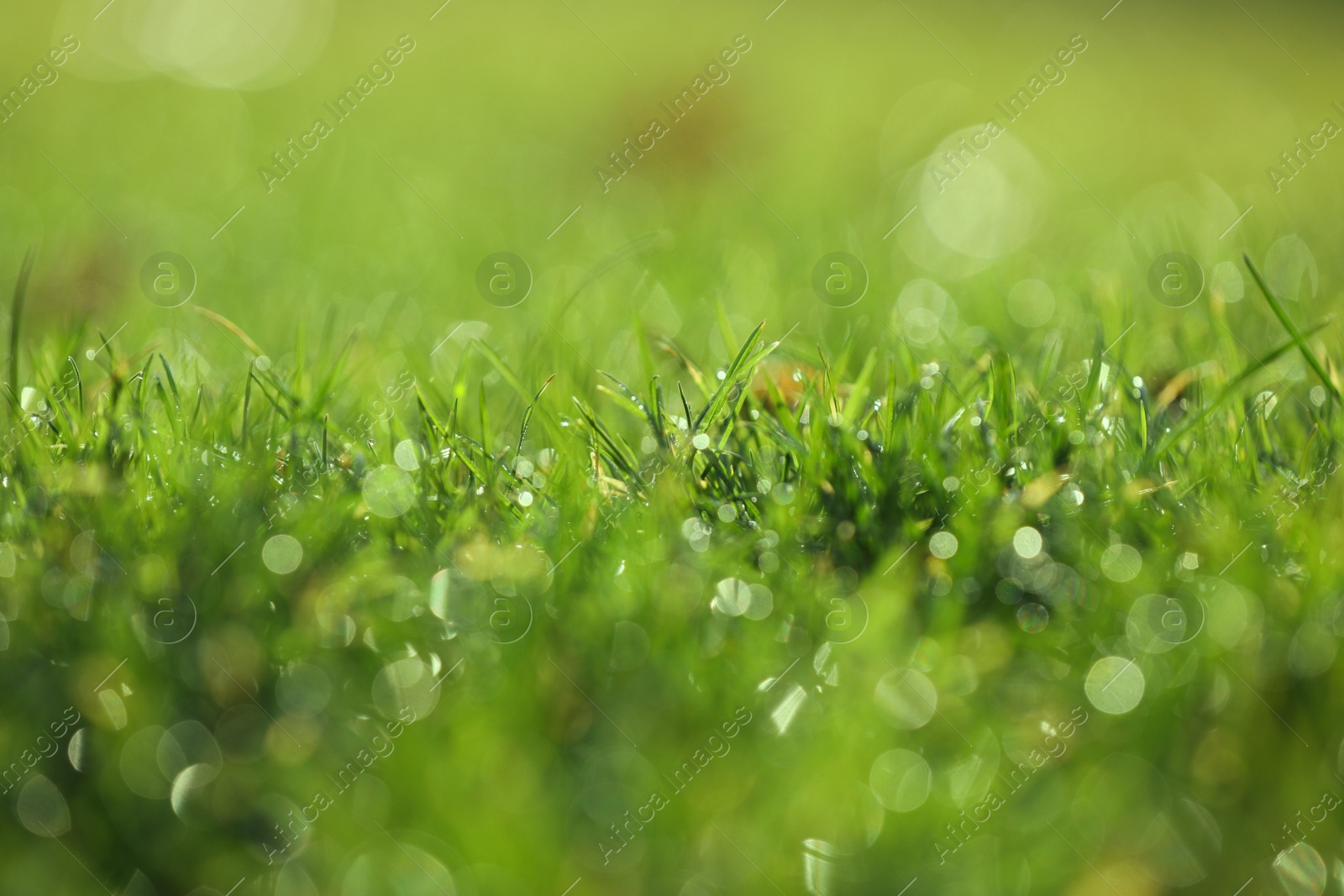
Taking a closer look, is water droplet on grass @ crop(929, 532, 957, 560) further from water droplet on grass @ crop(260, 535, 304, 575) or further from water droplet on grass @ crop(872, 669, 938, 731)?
water droplet on grass @ crop(260, 535, 304, 575)

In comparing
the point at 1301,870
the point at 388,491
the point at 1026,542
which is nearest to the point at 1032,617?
the point at 1026,542

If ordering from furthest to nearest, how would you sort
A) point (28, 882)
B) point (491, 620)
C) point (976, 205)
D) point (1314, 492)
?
point (976, 205), point (1314, 492), point (491, 620), point (28, 882)

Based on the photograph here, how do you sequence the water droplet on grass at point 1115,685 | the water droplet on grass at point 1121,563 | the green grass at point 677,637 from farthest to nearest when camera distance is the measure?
the water droplet on grass at point 1121,563
the water droplet on grass at point 1115,685
the green grass at point 677,637

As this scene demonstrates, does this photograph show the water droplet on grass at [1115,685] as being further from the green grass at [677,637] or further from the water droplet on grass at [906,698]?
the water droplet on grass at [906,698]

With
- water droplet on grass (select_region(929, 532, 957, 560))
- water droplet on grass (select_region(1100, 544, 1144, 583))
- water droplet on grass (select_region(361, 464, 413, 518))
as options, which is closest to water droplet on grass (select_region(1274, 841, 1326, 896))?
→ water droplet on grass (select_region(1100, 544, 1144, 583))

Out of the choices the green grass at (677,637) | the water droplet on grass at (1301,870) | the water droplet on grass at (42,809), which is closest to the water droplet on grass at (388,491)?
the green grass at (677,637)

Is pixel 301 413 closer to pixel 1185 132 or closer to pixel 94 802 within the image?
pixel 94 802

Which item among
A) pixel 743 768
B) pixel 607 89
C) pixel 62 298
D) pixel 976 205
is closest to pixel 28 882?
pixel 743 768

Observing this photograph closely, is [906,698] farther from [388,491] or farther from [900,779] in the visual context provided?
[388,491]
